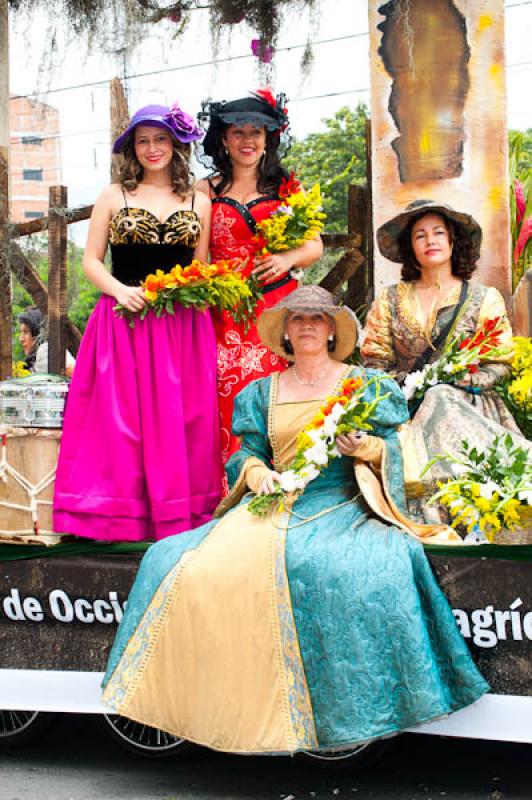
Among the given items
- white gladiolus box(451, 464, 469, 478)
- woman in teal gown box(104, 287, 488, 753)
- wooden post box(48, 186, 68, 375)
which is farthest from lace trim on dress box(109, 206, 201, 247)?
wooden post box(48, 186, 68, 375)

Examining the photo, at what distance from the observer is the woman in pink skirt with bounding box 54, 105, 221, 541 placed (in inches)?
225

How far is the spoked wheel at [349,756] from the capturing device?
16.9 ft

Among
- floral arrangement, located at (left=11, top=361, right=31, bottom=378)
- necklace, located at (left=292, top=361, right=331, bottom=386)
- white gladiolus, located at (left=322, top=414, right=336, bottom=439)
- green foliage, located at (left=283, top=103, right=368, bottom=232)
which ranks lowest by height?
white gladiolus, located at (left=322, top=414, right=336, bottom=439)

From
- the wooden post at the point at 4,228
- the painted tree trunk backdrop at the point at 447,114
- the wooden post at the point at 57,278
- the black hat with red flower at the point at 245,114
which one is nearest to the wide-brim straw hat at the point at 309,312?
the black hat with red flower at the point at 245,114

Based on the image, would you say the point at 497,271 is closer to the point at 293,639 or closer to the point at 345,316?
the point at 345,316

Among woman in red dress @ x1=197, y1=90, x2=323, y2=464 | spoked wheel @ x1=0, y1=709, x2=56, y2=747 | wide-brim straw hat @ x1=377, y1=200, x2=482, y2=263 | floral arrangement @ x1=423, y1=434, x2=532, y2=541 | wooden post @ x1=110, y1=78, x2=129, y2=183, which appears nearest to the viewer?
floral arrangement @ x1=423, y1=434, x2=532, y2=541

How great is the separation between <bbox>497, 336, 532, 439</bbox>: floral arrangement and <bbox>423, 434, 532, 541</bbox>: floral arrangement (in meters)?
0.83

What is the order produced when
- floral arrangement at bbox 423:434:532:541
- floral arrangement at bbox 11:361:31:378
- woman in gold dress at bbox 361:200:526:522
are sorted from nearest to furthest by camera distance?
floral arrangement at bbox 423:434:532:541 < woman in gold dress at bbox 361:200:526:522 < floral arrangement at bbox 11:361:31:378

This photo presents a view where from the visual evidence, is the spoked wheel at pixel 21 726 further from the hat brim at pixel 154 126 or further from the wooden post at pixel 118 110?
the wooden post at pixel 118 110

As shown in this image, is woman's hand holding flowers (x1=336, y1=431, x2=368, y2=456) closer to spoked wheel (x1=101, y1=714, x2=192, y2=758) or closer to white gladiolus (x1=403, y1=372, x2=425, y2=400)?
white gladiolus (x1=403, y1=372, x2=425, y2=400)

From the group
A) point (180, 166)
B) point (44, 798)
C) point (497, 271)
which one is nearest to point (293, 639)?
point (44, 798)

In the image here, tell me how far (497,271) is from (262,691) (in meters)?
3.31

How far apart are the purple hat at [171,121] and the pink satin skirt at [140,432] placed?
0.79 meters

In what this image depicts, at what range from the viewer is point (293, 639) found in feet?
15.6
